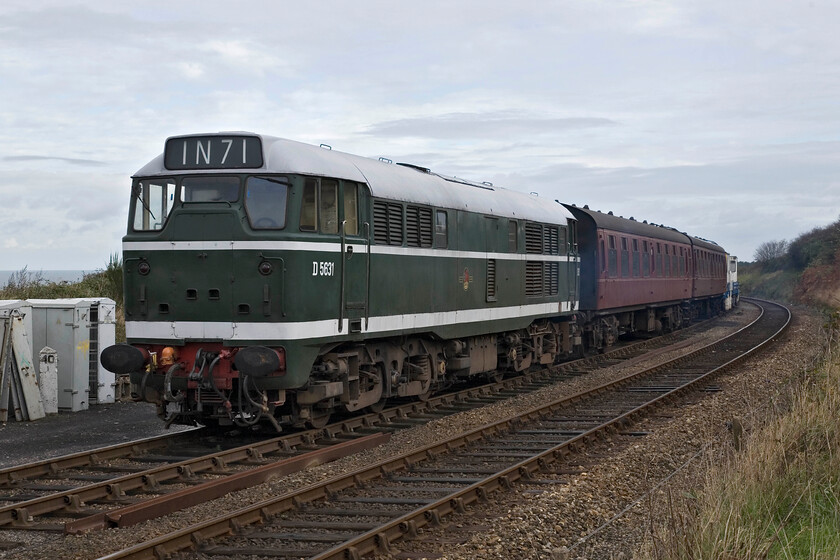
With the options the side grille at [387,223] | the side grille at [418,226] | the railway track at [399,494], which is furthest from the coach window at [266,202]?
the railway track at [399,494]

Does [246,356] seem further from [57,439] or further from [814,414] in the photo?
[814,414]

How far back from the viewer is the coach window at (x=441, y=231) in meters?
15.0

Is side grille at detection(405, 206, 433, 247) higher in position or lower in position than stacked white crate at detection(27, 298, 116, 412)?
higher

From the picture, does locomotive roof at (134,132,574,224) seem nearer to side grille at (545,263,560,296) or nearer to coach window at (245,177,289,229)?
coach window at (245,177,289,229)

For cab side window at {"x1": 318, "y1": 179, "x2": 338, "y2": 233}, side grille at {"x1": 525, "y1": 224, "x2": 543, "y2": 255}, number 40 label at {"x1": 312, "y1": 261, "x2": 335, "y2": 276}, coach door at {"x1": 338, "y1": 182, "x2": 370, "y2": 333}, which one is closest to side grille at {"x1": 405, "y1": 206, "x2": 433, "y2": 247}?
coach door at {"x1": 338, "y1": 182, "x2": 370, "y2": 333}

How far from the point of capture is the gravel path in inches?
299

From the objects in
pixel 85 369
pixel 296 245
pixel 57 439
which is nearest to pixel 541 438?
pixel 296 245

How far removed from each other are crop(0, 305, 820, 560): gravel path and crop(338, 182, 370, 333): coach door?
1.73 m

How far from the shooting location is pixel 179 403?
11578 millimetres

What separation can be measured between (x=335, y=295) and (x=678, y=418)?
19.7 ft

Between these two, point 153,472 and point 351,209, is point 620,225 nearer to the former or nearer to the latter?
point 351,209

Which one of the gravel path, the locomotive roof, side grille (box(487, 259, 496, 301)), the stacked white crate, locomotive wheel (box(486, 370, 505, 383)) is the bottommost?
the gravel path

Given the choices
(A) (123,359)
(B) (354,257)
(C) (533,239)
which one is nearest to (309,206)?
(B) (354,257)

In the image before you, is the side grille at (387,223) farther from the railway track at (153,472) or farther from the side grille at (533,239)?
the side grille at (533,239)
